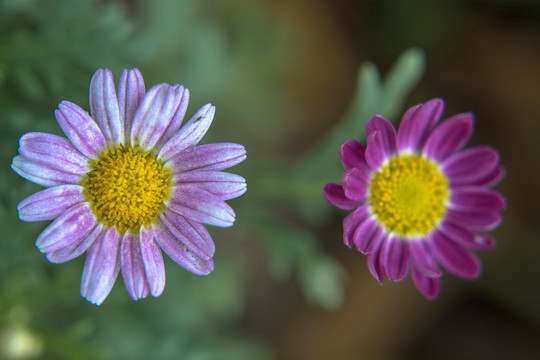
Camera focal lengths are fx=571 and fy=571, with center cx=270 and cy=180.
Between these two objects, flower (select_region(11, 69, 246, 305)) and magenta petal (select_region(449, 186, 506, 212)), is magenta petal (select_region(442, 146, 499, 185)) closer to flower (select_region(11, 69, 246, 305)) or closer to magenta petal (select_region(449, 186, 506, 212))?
magenta petal (select_region(449, 186, 506, 212))

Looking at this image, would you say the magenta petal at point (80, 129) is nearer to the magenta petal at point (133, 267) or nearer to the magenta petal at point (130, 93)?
the magenta petal at point (130, 93)

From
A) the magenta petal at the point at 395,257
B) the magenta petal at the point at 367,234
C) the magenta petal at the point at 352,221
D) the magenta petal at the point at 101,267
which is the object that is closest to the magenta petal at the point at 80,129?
the magenta petal at the point at 101,267

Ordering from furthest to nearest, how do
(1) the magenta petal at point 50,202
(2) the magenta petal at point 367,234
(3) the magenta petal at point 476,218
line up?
1. (3) the magenta petal at point 476,218
2. (2) the magenta petal at point 367,234
3. (1) the magenta petal at point 50,202

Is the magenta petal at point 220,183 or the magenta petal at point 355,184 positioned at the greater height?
the magenta petal at point 220,183

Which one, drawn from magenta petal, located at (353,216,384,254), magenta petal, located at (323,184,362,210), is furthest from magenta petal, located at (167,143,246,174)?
magenta petal, located at (353,216,384,254)

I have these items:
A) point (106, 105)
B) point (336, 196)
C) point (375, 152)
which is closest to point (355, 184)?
point (336, 196)

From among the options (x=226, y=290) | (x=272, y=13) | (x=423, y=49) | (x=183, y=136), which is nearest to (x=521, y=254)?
(x=423, y=49)

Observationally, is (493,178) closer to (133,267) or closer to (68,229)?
(133,267)
